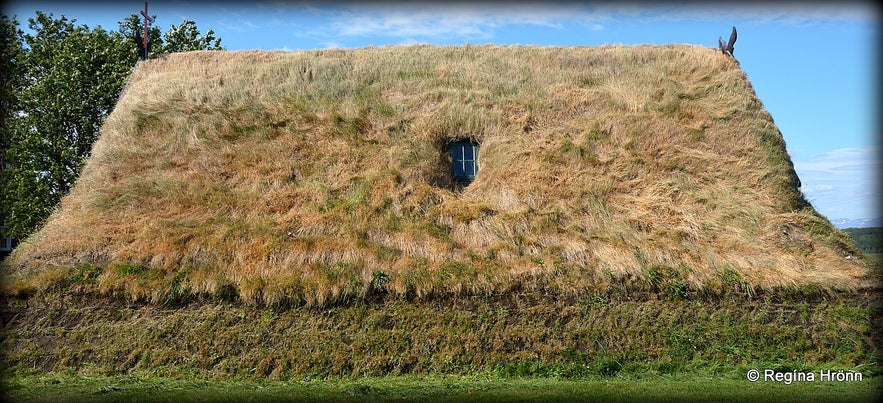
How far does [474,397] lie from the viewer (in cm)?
919

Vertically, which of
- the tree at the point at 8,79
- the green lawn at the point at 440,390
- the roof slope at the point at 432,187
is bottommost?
the green lawn at the point at 440,390

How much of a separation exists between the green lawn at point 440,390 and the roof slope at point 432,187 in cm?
A: 200

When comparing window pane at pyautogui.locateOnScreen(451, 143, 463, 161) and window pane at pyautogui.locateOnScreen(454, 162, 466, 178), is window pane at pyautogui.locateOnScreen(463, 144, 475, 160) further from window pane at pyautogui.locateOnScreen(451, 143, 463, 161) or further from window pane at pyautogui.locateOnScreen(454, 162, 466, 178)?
window pane at pyautogui.locateOnScreen(454, 162, 466, 178)

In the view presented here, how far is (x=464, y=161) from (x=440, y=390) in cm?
766

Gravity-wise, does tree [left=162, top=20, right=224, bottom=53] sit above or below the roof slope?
above

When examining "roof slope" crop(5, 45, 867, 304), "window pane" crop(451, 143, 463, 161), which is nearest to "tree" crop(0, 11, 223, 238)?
"roof slope" crop(5, 45, 867, 304)

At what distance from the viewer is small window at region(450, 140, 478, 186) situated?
15.9m

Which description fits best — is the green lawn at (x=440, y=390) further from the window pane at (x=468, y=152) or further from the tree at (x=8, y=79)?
the tree at (x=8, y=79)

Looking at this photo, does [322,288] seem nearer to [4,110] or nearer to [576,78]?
[576,78]

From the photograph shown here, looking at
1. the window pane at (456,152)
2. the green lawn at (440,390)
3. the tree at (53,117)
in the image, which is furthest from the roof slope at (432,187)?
the tree at (53,117)

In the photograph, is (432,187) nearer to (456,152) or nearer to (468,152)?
(456,152)

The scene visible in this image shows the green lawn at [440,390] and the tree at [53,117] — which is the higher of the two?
the tree at [53,117]

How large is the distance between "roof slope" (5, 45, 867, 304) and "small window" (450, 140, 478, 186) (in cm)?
30

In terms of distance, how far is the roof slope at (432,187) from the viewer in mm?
12344
